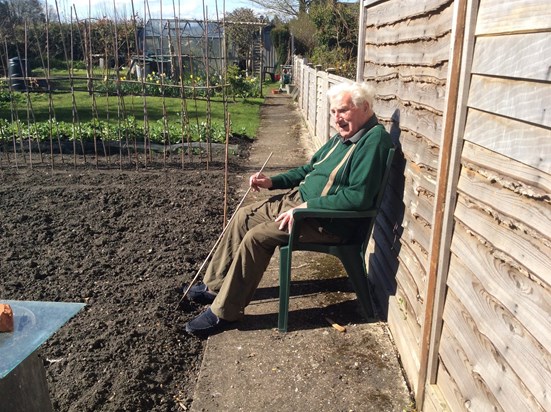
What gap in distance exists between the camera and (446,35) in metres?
2.26

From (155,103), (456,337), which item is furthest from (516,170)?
(155,103)

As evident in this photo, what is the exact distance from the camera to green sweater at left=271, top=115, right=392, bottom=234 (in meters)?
2.94

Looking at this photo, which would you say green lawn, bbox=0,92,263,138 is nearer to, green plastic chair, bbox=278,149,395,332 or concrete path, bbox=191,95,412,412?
concrete path, bbox=191,95,412,412

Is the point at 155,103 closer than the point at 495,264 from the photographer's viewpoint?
No

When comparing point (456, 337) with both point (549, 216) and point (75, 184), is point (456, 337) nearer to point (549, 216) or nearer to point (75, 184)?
point (549, 216)

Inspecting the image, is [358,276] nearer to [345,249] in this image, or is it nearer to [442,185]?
[345,249]

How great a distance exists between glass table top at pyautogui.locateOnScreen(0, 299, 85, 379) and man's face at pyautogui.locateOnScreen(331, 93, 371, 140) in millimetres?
1888

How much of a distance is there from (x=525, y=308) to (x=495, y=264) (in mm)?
232

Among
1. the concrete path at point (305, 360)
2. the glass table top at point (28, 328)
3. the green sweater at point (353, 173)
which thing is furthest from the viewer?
the green sweater at point (353, 173)

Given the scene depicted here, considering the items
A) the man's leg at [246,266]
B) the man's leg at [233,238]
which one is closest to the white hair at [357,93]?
the man's leg at [233,238]

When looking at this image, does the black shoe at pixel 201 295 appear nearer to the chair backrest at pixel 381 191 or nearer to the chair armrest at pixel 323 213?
the chair armrest at pixel 323 213

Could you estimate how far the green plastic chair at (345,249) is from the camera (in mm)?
2988

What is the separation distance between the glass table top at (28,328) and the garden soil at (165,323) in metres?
0.69

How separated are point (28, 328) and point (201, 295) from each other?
1.71m
